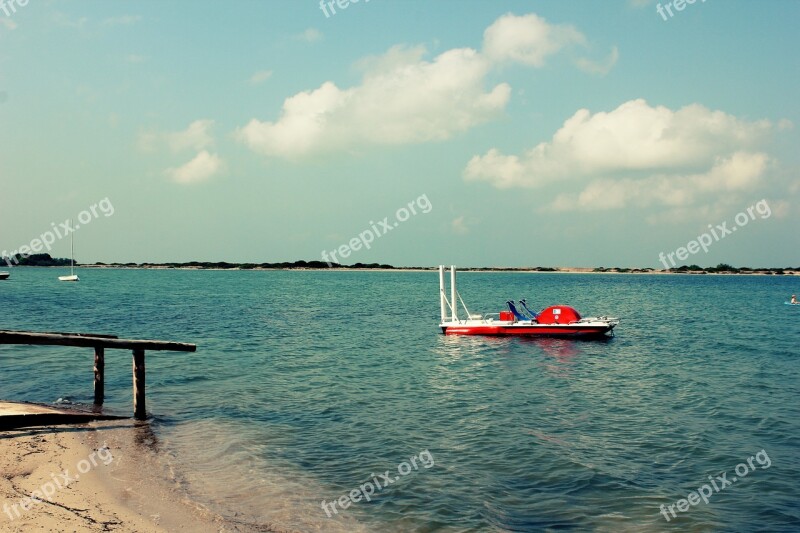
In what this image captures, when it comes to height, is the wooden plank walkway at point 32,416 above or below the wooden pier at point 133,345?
below

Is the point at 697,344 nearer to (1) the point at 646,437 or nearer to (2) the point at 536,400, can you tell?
(2) the point at 536,400

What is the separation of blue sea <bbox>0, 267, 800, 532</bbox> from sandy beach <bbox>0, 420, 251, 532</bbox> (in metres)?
0.59

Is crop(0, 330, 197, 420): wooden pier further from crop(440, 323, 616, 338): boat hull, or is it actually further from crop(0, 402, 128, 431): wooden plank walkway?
crop(440, 323, 616, 338): boat hull

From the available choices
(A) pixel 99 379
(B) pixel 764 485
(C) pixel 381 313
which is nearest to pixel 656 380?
(B) pixel 764 485

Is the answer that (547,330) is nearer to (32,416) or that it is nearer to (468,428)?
(468,428)

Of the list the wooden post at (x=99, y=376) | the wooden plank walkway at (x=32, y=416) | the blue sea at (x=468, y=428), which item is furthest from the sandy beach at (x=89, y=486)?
the wooden post at (x=99, y=376)

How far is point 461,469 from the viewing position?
500 inches

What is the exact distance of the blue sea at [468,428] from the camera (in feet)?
34.8

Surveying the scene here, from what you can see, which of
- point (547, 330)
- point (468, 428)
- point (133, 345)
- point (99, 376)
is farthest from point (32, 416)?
point (547, 330)

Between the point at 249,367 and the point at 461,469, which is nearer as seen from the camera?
the point at 461,469

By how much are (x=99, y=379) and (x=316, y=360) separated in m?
12.3

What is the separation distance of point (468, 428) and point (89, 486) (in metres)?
9.76

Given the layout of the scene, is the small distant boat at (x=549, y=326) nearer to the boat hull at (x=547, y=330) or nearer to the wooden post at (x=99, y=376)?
the boat hull at (x=547, y=330)

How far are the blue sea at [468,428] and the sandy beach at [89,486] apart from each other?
1.95 ft
